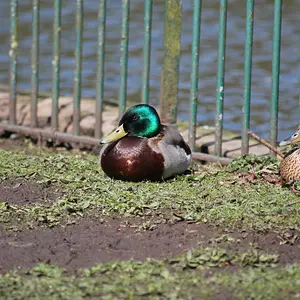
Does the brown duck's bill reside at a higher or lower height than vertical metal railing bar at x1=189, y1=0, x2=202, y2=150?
lower

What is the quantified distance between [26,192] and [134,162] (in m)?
0.74

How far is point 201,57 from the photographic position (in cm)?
1224

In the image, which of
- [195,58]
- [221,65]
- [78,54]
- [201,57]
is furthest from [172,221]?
[201,57]

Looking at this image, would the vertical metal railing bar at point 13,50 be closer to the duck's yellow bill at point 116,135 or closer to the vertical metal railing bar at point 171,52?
the vertical metal railing bar at point 171,52

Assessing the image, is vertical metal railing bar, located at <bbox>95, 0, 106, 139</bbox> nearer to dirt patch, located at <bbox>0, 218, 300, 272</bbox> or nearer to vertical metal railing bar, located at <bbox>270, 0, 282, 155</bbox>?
vertical metal railing bar, located at <bbox>270, 0, 282, 155</bbox>

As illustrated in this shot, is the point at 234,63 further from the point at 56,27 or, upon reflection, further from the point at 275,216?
the point at 275,216

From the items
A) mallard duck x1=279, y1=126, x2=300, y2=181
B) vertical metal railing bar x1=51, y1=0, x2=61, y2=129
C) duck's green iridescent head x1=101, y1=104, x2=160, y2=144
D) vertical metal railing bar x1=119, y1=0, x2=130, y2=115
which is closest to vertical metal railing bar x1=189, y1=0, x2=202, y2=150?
vertical metal railing bar x1=119, y1=0, x2=130, y2=115

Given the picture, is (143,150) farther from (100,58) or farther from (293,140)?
(100,58)

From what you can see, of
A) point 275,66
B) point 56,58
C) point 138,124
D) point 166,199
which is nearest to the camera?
point 166,199

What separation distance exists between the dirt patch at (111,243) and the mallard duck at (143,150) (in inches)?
36.6

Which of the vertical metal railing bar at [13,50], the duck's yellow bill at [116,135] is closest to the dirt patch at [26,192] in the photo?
the duck's yellow bill at [116,135]

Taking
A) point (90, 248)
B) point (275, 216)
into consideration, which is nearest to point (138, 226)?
point (90, 248)

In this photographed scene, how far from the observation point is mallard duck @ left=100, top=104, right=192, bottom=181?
597 cm

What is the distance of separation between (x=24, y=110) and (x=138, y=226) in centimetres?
425
